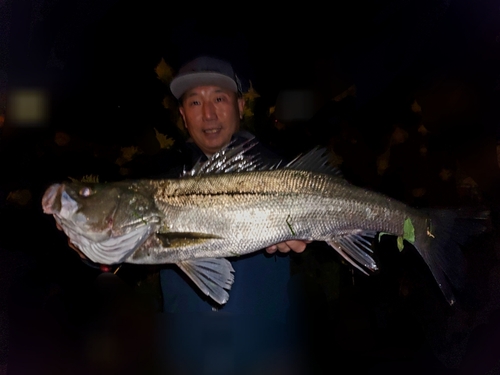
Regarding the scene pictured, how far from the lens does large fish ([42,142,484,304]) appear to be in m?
2.04

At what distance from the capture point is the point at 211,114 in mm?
2701

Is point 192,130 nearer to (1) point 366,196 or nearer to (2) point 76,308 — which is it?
(1) point 366,196

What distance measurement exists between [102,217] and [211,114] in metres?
1.17

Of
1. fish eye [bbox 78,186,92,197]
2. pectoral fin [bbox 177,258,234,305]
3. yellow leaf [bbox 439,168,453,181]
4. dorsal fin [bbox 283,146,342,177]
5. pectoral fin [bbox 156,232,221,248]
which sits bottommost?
pectoral fin [bbox 177,258,234,305]

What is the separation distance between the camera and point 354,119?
5102mm

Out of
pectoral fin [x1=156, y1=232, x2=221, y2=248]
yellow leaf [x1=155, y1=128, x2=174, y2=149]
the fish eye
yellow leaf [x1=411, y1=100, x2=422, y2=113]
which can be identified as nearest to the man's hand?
pectoral fin [x1=156, y1=232, x2=221, y2=248]

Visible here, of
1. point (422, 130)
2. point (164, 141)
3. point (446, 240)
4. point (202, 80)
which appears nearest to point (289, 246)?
point (446, 240)

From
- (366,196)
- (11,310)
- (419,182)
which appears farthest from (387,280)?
(11,310)

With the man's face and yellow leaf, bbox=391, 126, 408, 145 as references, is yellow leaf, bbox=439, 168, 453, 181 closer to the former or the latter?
yellow leaf, bbox=391, 126, 408, 145

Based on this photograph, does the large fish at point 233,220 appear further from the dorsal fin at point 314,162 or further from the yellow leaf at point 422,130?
the yellow leaf at point 422,130

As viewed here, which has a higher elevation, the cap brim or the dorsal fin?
the cap brim

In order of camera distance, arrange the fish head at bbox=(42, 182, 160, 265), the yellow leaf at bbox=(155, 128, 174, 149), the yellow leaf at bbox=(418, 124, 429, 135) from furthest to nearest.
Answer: the yellow leaf at bbox=(418, 124, 429, 135) → the yellow leaf at bbox=(155, 128, 174, 149) → the fish head at bbox=(42, 182, 160, 265)

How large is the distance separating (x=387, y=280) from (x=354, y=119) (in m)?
2.33

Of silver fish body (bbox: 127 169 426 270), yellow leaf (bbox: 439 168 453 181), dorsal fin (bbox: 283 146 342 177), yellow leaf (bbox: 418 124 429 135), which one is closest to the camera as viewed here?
silver fish body (bbox: 127 169 426 270)
